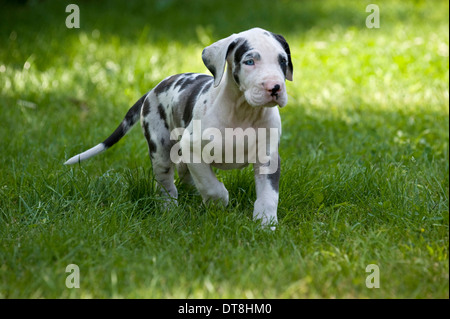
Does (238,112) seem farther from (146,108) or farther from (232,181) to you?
(146,108)

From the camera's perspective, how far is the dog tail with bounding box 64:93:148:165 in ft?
14.1

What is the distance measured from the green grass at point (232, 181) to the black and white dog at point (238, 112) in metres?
0.26

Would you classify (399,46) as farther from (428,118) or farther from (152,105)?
(152,105)

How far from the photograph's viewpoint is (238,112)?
3658 millimetres

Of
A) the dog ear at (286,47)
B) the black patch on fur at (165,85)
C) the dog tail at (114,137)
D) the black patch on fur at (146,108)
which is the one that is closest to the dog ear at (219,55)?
the dog ear at (286,47)

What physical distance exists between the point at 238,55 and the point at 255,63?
0.15m

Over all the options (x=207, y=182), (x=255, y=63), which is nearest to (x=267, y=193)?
(x=207, y=182)

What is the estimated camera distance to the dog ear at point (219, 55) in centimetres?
353

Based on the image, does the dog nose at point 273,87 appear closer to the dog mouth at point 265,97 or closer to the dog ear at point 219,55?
the dog mouth at point 265,97

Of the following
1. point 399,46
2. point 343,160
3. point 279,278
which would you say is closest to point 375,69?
point 399,46

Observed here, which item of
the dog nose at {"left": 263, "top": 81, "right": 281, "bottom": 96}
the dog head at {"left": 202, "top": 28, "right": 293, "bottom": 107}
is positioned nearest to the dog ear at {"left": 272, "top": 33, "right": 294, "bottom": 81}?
the dog head at {"left": 202, "top": 28, "right": 293, "bottom": 107}

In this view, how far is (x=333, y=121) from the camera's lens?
6168mm

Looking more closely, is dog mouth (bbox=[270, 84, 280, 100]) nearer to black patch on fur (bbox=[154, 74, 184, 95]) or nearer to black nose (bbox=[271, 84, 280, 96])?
black nose (bbox=[271, 84, 280, 96])

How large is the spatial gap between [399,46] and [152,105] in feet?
17.4
